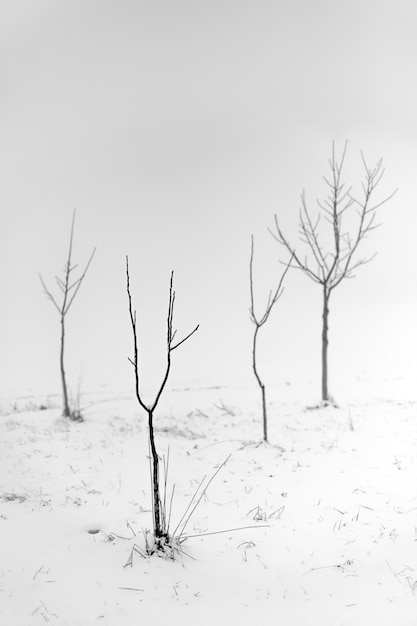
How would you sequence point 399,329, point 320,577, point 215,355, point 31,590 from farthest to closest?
point 399,329, point 215,355, point 320,577, point 31,590

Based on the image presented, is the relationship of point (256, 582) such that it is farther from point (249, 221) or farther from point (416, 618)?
point (249, 221)

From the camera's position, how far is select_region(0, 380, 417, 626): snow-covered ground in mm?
3793

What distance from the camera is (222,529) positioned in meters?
5.44

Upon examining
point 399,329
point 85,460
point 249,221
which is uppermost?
point 249,221

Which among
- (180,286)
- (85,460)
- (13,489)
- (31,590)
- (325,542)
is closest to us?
(31,590)

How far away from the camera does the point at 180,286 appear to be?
5688 centimetres

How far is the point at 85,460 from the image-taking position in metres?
8.63

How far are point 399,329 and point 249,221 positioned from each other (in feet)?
341

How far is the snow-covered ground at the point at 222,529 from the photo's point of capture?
3793 millimetres

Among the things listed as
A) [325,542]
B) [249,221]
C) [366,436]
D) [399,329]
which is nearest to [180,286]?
[399,329]

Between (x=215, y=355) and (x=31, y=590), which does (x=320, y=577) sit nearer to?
(x=31, y=590)

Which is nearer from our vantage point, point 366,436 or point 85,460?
point 85,460

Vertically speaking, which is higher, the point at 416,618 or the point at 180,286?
the point at 180,286

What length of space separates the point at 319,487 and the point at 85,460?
4336mm
